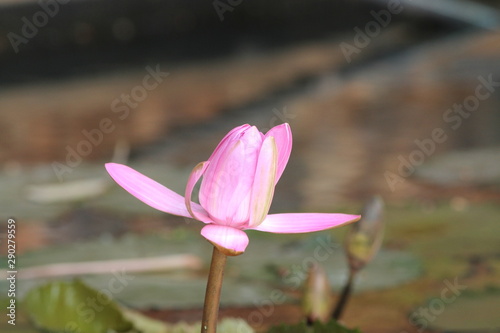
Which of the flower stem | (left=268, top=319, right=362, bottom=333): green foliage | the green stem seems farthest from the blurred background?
the flower stem

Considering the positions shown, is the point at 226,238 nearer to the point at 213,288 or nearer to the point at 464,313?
the point at 213,288

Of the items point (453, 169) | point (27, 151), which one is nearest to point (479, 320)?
point (453, 169)

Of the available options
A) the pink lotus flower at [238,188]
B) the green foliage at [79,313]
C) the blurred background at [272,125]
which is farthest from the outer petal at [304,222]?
the blurred background at [272,125]

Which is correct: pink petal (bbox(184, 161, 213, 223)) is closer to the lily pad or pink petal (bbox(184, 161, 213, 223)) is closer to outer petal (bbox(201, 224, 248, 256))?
outer petal (bbox(201, 224, 248, 256))

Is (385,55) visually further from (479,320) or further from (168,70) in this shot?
(479,320)

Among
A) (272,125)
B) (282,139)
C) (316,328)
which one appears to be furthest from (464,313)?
(272,125)

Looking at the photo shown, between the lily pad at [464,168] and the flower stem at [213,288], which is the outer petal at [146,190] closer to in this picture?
the flower stem at [213,288]
